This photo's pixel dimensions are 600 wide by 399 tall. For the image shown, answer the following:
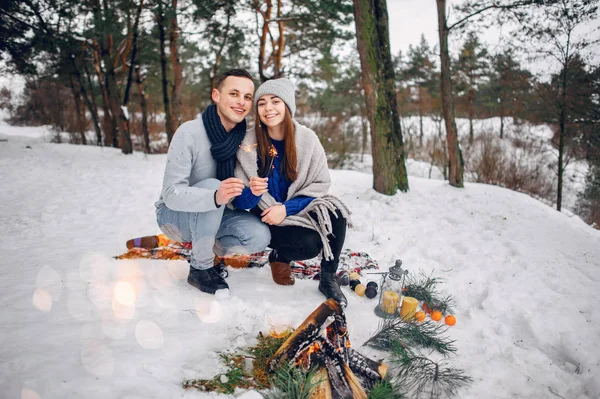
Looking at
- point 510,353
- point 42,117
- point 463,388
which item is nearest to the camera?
point 463,388

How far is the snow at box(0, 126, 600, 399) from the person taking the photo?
4.95 ft

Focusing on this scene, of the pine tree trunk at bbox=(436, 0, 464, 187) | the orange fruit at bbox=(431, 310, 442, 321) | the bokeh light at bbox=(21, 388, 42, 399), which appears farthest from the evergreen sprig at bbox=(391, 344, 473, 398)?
the pine tree trunk at bbox=(436, 0, 464, 187)

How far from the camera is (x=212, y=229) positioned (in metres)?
2.21

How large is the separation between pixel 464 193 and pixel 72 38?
11.1 meters

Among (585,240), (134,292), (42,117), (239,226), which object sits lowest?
(585,240)

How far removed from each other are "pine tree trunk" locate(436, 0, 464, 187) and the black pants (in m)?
4.76

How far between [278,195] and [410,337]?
1.32 meters

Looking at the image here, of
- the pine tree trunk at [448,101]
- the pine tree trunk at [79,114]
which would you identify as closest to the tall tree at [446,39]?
the pine tree trunk at [448,101]

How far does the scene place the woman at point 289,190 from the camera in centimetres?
231

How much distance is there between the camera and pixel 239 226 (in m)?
2.32

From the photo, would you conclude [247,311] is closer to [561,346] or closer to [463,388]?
[463,388]

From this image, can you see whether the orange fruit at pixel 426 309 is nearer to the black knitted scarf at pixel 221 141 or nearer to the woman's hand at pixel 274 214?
the woman's hand at pixel 274 214

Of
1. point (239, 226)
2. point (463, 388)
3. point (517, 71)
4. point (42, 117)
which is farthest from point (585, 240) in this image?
point (42, 117)

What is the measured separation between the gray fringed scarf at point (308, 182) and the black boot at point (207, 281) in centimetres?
60
